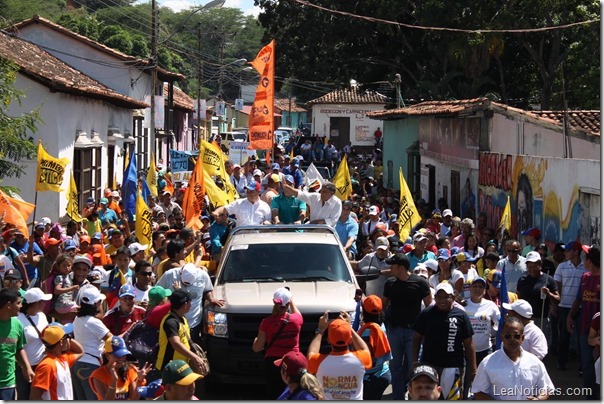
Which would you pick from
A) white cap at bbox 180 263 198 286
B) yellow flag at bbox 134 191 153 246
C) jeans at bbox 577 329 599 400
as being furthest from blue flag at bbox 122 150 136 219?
jeans at bbox 577 329 599 400

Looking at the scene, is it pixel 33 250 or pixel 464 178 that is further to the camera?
pixel 464 178

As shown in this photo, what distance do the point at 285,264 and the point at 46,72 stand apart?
13.7 m

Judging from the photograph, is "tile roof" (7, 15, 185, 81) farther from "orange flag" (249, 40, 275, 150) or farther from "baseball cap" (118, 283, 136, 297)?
"baseball cap" (118, 283, 136, 297)

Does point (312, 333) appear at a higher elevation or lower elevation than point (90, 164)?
lower

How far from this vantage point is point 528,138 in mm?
23812

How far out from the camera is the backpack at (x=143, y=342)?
8945 millimetres

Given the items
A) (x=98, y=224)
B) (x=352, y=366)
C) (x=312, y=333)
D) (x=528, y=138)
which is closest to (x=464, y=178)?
(x=528, y=138)

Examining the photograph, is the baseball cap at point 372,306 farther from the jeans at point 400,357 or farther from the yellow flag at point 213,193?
the yellow flag at point 213,193

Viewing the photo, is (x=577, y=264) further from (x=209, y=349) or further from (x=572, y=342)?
(x=209, y=349)

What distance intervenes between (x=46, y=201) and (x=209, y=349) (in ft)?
47.0

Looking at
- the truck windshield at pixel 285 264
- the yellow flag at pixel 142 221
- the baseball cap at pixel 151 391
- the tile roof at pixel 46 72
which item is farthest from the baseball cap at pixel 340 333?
the tile roof at pixel 46 72

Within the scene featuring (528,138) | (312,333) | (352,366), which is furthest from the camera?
(528,138)

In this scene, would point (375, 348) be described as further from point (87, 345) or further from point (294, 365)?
point (87, 345)

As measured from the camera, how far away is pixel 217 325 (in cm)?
1079
